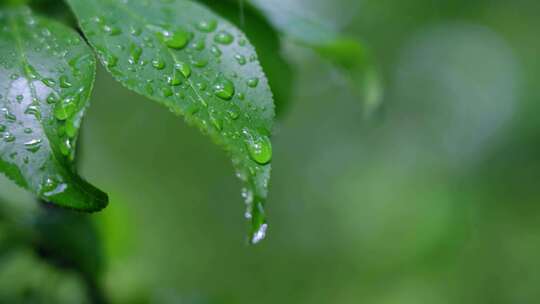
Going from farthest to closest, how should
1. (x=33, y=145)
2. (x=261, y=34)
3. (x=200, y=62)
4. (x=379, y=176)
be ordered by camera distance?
1. (x=379, y=176)
2. (x=261, y=34)
3. (x=200, y=62)
4. (x=33, y=145)

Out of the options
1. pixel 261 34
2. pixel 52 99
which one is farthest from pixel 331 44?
pixel 52 99

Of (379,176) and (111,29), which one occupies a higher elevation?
(111,29)

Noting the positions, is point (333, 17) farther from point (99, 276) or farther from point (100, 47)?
point (100, 47)

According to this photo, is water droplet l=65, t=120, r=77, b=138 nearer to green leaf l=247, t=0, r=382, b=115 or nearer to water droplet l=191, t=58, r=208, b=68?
water droplet l=191, t=58, r=208, b=68

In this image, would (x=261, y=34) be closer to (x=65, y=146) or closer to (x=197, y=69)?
(x=197, y=69)

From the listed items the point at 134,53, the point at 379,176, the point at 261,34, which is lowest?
A: the point at 379,176

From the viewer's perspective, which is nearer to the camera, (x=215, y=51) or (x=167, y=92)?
(x=167, y=92)

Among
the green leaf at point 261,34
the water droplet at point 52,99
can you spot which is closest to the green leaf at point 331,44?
the green leaf at point 261,34

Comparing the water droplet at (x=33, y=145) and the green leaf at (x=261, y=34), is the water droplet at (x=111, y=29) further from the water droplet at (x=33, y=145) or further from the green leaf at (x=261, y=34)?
the green leaf at (x=261, y=34)
